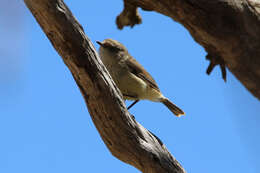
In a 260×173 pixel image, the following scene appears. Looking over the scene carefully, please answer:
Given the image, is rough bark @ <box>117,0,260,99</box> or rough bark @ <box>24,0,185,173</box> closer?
rough bark @ <box>117,0,260,99</box>

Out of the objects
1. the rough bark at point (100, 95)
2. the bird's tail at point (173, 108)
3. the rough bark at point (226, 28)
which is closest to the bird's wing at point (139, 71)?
Answer: the bird's tail at point (173, 108)

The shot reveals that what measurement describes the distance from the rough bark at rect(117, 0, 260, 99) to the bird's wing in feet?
6.51

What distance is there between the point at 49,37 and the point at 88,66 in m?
0.44

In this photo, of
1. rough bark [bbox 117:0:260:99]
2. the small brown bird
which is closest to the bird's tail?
the small brown bird

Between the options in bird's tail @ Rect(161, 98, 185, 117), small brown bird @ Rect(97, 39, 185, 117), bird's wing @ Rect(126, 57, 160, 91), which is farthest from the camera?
bird's tail @ Rect(161, 98, 185, 117)

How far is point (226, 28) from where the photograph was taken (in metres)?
3.47

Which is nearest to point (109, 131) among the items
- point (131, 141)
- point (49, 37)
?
point (131, 141)

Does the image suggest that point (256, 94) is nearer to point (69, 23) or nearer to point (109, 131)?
point (109, 131)

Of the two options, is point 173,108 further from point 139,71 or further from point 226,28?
point 226,28

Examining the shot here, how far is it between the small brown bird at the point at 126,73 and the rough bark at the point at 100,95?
1.48 metres

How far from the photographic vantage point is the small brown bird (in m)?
5.48

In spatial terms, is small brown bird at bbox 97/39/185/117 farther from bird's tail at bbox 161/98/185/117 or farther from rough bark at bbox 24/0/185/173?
rough bark at bbox 24/0/185/173

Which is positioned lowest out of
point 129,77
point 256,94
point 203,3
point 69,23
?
point 256,94

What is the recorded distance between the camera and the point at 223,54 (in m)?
3.46
